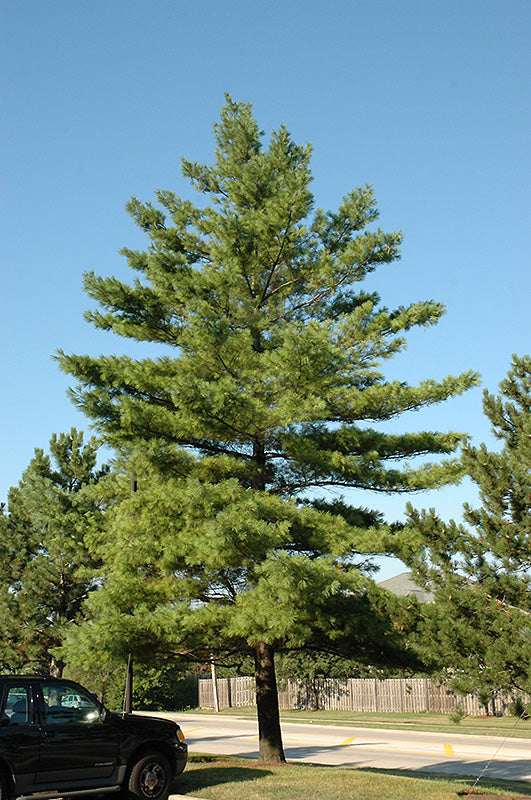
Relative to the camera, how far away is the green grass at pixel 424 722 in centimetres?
2655

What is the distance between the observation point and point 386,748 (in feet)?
70.5

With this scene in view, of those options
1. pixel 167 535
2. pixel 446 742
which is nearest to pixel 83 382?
pixel 167 535

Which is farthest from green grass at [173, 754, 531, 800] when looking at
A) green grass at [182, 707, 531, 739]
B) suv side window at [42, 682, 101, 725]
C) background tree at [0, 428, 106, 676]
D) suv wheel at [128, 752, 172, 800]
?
background tree at [0, 428, 106, 676]

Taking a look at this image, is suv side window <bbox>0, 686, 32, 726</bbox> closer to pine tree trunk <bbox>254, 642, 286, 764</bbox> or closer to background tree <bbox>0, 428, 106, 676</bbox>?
pine tree trunk <bbox>254, 642, 286, 764</bbox>

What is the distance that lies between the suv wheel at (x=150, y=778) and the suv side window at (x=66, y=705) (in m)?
0.90

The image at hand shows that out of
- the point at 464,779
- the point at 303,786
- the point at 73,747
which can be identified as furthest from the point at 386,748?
the point at 73,747

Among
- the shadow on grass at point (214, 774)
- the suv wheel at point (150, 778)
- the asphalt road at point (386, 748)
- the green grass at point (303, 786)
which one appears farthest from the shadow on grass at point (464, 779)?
the suv wheel at point (150, 778)

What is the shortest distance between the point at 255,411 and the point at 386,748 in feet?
43.6

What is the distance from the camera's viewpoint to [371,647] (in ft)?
45.5

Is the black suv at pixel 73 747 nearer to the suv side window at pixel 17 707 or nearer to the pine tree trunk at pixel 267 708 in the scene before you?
the suv side window at pixel 17 707

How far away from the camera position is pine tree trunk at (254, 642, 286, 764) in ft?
45.9

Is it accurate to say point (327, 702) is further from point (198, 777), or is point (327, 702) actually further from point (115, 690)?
point (198, 777)

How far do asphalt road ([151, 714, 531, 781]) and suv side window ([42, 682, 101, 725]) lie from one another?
30.5ft

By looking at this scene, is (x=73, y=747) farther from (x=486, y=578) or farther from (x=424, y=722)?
(x=424, y=722)
